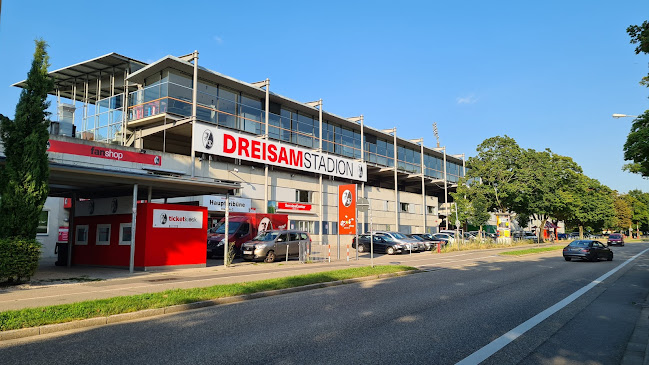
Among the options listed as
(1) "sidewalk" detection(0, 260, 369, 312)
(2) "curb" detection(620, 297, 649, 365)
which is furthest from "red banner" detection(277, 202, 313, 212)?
(2) "curb" detection(620, 297, 649, 365)

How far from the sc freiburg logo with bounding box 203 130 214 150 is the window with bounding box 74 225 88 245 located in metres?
10.9

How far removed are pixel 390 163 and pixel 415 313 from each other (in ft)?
142

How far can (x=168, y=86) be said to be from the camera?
29844mm

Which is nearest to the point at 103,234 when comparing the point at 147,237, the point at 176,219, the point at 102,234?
the point at 102,234

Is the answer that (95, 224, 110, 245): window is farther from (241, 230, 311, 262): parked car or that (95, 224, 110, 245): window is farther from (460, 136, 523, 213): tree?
(460, 136, 523, 213): tree

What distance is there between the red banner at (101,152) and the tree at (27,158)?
11.2m

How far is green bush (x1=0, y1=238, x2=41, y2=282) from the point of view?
12594 millimetres

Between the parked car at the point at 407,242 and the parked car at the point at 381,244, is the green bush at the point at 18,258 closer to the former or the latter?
the parked car at the point at 381,244

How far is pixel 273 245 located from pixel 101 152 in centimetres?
1244

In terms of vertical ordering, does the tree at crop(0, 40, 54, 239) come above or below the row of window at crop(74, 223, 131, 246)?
above

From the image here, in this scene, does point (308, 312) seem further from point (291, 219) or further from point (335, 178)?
point (335, 178)

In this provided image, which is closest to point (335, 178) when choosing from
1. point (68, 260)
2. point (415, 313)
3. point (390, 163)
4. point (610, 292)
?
point (390, 163)

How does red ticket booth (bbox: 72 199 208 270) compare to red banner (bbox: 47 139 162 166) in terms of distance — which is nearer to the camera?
red ticket booth (bbox: 72 199 208 270)

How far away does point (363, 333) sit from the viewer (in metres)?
6.82
